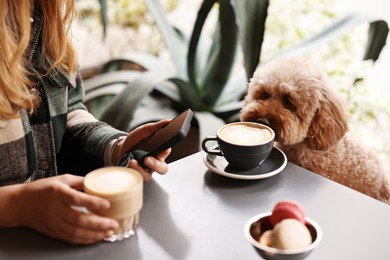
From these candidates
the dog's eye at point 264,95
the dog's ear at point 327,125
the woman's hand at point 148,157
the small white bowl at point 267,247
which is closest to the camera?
the small white bowl at point 267,247

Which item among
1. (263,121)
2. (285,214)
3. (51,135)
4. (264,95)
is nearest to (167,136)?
(285,214)

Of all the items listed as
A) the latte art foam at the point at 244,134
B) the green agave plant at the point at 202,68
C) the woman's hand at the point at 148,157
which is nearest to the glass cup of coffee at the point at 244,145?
the latte art foam at the point at 244,134

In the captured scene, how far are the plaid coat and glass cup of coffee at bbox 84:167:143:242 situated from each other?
0.35 metres

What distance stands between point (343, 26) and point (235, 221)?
50.0 inches

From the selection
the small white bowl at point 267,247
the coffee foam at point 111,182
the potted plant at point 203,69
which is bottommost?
the potted plant at point 203,69

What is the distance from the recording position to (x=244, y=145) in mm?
929

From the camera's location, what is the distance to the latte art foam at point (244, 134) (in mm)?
958

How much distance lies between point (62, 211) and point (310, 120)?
80 centimetres

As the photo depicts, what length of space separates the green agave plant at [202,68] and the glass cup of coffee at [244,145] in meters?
0.80

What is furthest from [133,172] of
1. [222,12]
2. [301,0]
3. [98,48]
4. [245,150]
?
[98,48]

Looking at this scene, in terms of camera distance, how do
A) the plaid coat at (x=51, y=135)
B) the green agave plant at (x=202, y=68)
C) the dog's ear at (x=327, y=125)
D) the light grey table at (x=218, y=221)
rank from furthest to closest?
the green agave plant at (x=202, y=68) → the dog's ear at (x=327, y=125) → the plaid coat at (x=51, y=135) → the light grey table at (x=218, y=221)

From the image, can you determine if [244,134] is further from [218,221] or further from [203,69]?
[203,69]

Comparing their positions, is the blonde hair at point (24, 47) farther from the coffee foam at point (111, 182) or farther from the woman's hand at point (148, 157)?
the coffee foam at point (111, 182)

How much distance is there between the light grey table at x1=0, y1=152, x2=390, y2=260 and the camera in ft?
2.53
